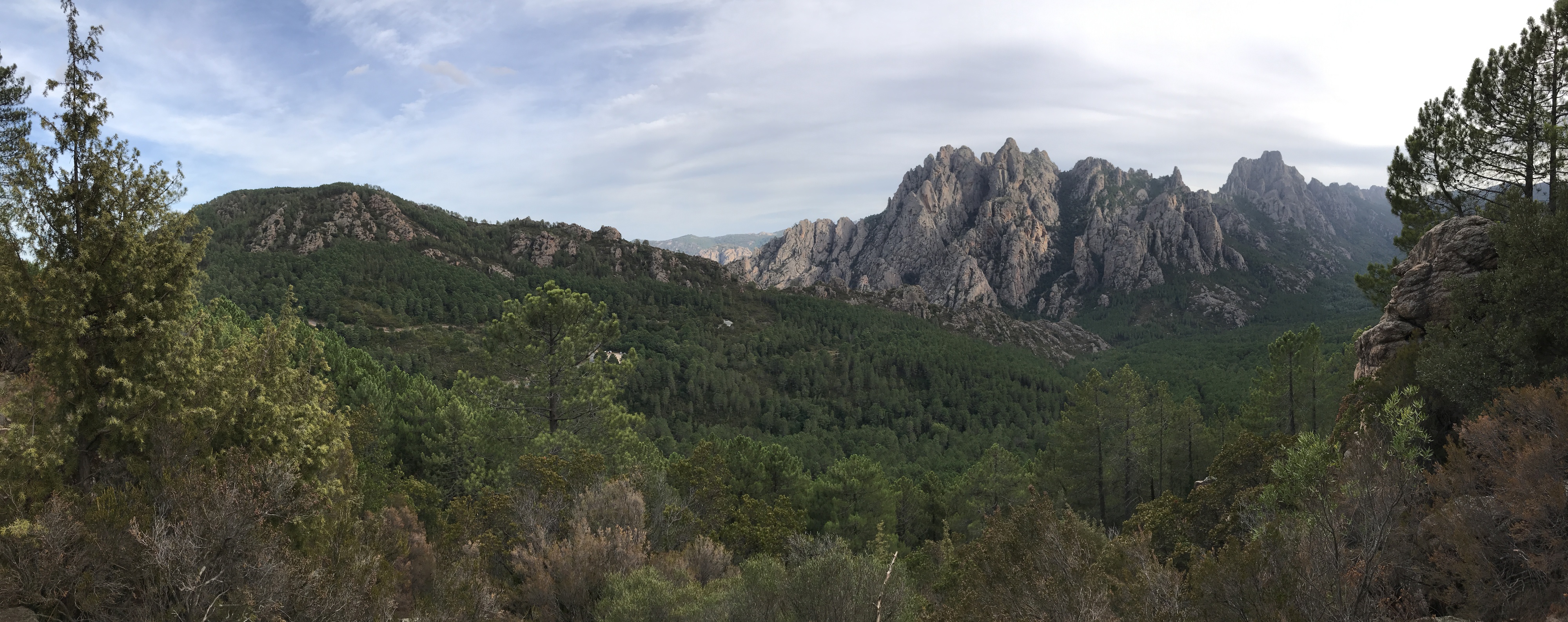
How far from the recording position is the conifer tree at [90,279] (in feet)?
30.8

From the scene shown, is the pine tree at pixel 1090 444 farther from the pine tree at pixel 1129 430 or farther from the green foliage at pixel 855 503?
the green foliage at pixel 855 503

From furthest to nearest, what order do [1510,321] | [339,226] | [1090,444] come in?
[339,226] → [1090,444] → [1510,321]

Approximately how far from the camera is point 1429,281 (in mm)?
20031

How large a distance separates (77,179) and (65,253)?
1127 millimetres

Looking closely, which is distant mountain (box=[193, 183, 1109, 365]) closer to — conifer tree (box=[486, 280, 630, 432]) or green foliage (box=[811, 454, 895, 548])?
conifer tree (box=[486, 280, 630, 432])

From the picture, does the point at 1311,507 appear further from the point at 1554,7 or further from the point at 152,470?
the point at 1554,7

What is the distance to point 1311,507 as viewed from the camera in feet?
38.2

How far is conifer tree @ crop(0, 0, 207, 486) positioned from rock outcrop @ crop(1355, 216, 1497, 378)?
28745 millimetres

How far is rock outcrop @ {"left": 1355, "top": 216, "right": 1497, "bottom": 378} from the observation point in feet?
62.0

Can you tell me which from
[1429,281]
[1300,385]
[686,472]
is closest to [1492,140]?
[1429,281]

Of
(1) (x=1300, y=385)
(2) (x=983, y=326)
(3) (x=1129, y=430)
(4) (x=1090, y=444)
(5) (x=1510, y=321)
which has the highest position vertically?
(5) (x=1510, y=321)

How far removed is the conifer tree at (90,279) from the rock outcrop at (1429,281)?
28745 mm

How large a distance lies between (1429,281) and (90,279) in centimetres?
3181

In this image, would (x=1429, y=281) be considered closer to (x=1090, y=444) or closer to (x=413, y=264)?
(x=1090, y=444)
